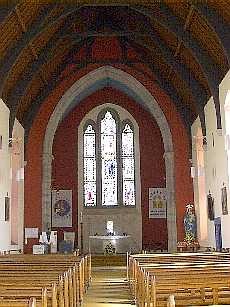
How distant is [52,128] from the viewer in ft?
62.7

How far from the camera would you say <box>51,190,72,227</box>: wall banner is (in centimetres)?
1995

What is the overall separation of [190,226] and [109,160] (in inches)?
205

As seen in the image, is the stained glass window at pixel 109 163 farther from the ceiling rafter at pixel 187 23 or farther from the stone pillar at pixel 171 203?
the ceiling rafter at pixel 187 23

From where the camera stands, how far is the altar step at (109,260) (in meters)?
17.9

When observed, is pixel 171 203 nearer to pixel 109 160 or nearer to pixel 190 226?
pixel 190 226

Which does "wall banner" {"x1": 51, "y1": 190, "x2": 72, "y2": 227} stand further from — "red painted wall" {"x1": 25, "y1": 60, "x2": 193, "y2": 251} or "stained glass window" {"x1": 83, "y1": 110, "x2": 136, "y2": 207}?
"red painted wall" {"x1": 25, "y1": 60, "x2": 193, "y2": 251}

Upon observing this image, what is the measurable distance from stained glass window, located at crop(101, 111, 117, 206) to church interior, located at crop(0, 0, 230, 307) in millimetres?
48

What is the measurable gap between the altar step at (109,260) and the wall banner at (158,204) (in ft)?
9.26

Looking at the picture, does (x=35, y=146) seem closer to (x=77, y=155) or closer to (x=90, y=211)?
(x=77, y=155)

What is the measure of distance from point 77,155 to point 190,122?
5.22 m

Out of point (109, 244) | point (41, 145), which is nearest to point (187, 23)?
point (41, 145)

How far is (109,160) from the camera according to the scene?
69.5 feet

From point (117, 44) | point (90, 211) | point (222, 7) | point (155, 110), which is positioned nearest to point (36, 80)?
point (117, 44)

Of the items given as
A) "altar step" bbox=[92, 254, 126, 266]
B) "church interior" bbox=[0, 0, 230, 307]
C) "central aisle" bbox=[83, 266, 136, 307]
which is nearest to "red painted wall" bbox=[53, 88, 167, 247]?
"church interior" bbox=[0, 0, 230, 307]
